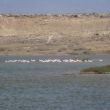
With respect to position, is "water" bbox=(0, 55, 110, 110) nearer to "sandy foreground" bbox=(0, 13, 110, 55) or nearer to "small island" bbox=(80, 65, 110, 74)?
"small island" bbox=(80, 65, 110, 74)

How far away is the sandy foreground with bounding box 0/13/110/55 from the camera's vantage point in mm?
119812

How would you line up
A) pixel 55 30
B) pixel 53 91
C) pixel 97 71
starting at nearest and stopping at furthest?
pixel 53 91 → pixel 97 71 → pixel 55 30

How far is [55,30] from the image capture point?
15925 cm

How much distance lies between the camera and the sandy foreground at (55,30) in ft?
393

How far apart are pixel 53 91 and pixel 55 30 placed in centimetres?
11551

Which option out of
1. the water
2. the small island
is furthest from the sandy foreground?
the water

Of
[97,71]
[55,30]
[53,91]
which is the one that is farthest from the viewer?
[55,30]

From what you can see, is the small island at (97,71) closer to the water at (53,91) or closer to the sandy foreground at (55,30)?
the water at (53,91)

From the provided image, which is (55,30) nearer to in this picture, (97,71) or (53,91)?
(97,71)

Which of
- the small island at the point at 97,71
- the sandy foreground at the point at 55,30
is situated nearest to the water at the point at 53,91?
the small island at the point at 97,71

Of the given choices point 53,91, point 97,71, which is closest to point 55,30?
point 97,71

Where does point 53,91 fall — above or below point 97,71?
below

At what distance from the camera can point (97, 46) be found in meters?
110

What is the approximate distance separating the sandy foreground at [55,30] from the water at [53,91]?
58196mm
